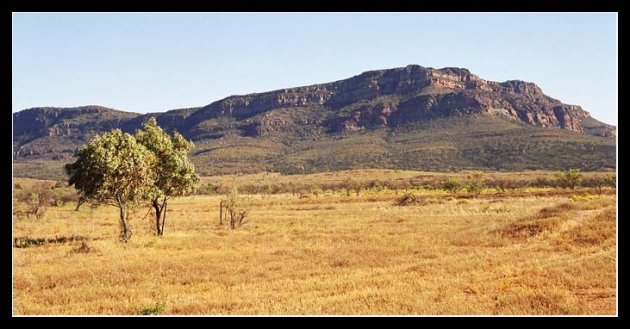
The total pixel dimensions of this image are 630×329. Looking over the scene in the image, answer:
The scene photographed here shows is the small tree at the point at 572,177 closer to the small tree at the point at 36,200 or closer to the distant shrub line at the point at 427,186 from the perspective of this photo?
the distant shrub line at the point at 427,186

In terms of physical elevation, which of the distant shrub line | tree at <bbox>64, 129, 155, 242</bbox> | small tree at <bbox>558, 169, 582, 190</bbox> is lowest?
the distant shrub line

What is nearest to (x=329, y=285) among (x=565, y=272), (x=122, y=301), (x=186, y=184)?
(x=122, y=301)

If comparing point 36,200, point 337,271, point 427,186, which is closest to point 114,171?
point 337,271

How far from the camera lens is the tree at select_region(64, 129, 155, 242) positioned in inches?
1082

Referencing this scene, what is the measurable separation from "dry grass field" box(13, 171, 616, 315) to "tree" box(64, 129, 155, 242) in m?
2.68

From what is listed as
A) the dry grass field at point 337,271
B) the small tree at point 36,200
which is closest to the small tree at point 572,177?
the dry grass field at point 337,271

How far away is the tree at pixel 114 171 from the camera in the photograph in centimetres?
2748

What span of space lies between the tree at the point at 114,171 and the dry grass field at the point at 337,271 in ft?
8.79

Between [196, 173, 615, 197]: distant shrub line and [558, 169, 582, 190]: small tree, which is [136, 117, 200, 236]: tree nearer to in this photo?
[196, 173, 615, 197]: distant shrub line

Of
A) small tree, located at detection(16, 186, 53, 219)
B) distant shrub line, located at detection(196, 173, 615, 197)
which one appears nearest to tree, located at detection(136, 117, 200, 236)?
small tree, located at detection(16, 186, 53, 219)

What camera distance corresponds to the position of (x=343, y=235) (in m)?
29.7
